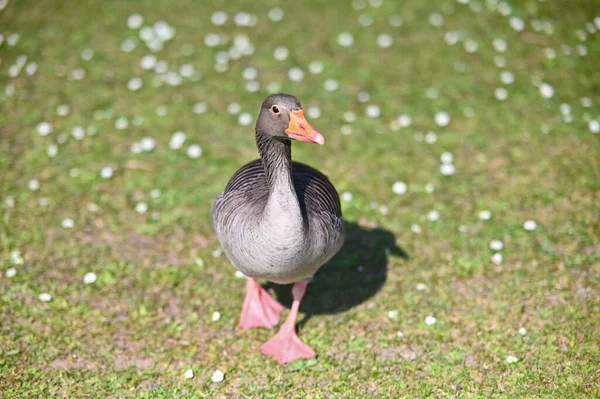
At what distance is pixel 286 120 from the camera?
465cm

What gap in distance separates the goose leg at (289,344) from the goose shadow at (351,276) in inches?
13.6

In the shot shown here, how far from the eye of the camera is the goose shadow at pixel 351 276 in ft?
20.1

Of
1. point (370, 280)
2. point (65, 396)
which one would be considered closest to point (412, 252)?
point (370, 280)

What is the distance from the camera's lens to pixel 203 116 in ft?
28.2

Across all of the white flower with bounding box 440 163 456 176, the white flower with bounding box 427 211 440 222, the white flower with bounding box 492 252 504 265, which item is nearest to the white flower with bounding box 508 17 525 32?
the white flower with bounding box 440 163 456 176

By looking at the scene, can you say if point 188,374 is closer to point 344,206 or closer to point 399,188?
point 344,206

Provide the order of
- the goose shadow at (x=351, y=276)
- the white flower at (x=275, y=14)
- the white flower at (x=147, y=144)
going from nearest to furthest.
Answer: the goose shadow at (x=351, y=276), the white flower at (x=147, y=144), the white flower at (x=275, y=14)

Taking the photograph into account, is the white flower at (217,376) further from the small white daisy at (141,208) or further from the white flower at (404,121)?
the white flower at (404,121)

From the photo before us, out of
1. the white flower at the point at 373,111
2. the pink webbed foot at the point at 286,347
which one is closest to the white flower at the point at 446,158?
the white flower at the point at 373,111

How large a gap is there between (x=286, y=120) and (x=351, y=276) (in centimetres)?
231

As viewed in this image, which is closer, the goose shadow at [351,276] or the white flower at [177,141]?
the goose shadow at [351,276]

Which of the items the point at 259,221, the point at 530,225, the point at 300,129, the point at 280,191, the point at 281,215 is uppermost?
the point at 300,129

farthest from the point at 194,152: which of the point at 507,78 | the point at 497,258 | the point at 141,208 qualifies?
the point at 507,78

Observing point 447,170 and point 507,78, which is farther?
point 507,78
